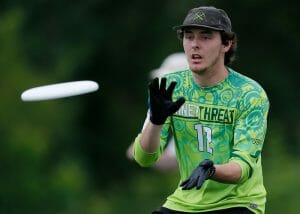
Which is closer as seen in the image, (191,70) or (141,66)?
(191,70)

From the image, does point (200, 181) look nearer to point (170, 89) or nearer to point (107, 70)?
point (170, 89)

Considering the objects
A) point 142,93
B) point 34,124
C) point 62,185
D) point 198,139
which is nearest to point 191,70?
point 198,139

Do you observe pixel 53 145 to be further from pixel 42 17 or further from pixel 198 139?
pixel 198 139

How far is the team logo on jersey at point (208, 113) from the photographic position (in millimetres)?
12008

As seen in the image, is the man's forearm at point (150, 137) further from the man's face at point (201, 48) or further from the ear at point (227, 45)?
the ear at point (227, 45)

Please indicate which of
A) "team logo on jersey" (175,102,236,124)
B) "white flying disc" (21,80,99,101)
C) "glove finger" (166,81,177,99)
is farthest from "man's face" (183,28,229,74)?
"white flying disc" (21,80,99,101)

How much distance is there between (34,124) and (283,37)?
7.74m

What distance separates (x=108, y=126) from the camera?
3366 cm

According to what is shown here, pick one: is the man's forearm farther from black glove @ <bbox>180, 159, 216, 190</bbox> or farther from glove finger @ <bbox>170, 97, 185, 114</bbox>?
black glove @ <bbox>180, 159, 216, 190</bbox>

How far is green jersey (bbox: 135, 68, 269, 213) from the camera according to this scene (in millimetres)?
11984

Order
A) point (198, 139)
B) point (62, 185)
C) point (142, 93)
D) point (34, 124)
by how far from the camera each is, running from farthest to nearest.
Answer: point (142, 93) → point (34, 124) → point (62, 185) → point (198, 139)

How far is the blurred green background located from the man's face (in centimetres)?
1380

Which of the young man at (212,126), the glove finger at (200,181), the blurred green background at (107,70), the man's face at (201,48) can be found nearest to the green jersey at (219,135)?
the young man at (212,126)

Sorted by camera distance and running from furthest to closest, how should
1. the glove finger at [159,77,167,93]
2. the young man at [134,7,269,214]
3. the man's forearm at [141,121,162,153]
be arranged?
the young man at [134,7,269,214] → the man's forearm at [141,121,162,153] → the glove finger at [159,77,167,93]
